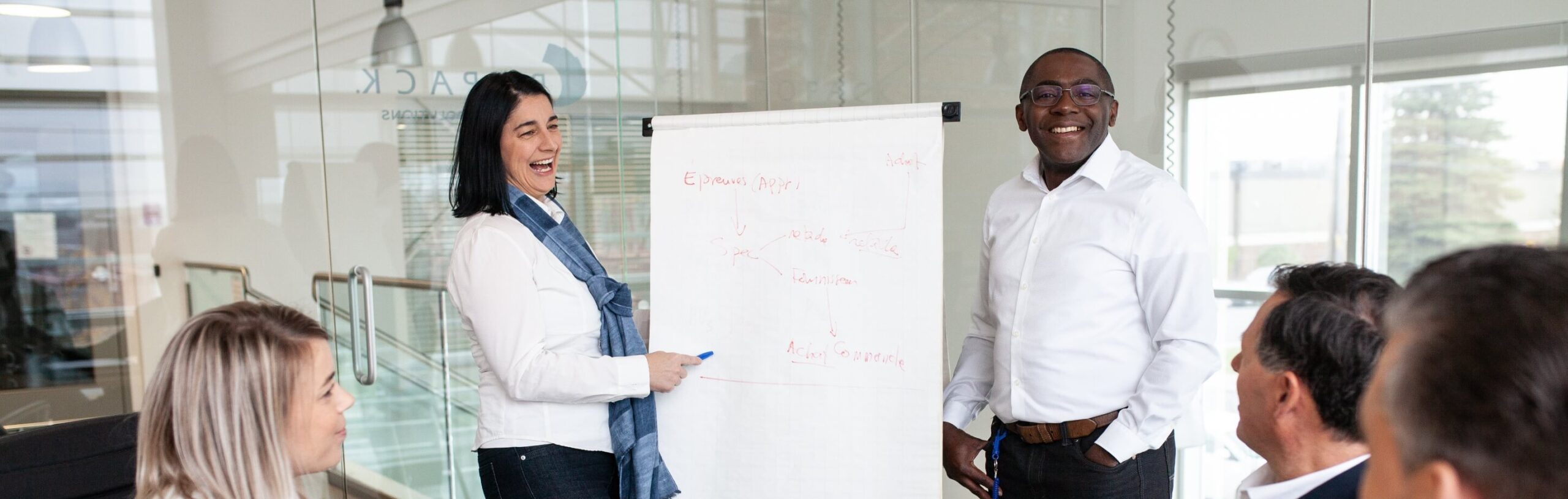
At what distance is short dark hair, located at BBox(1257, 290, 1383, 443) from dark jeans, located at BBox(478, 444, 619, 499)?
132cm

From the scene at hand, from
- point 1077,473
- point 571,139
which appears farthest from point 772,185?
point 571,139

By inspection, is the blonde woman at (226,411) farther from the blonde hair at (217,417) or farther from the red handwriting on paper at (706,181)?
the red handwriting on paper at (706,181)

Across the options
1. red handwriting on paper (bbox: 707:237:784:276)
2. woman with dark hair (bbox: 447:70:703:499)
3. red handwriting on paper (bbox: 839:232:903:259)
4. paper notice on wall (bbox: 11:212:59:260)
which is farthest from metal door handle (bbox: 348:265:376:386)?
red handwriting on paper (bbox: 839:232:903:259)

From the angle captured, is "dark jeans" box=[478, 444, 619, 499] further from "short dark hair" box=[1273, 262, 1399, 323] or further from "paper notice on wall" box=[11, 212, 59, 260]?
"paper notice on wall" box=[11, 212, 59, 260]

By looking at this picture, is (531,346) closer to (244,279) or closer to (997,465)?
(997,465)

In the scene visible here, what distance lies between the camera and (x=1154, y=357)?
2.05 meters

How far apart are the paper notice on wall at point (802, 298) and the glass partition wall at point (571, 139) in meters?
0.81

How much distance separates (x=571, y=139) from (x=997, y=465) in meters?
2.49

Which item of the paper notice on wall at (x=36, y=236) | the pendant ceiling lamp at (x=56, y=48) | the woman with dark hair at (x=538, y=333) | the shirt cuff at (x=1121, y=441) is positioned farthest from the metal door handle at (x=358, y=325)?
the shirt cuff at (x=1121, y=441)

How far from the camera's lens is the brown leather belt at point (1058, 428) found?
6.78 ft

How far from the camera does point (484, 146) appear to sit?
2.15m

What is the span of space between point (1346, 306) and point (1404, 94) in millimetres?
1586

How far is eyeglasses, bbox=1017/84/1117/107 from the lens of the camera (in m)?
2.15

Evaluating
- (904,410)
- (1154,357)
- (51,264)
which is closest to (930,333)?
(904,410)
